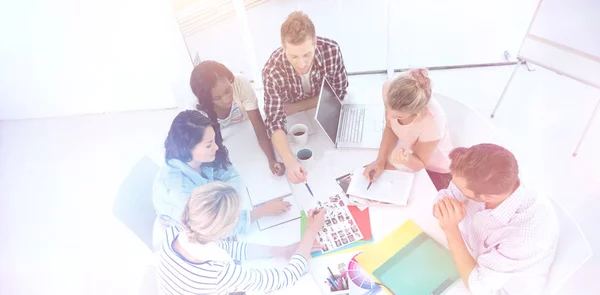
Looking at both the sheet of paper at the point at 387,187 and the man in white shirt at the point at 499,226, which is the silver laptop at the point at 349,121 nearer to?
the sheet of paper at the point at 387,187

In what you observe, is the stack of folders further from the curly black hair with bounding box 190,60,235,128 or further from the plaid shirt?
the curly black hair with bounding box 190,60,235,128

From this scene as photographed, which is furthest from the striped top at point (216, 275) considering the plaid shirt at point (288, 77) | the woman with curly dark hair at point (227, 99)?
the plaid shirt at point (288, 77)

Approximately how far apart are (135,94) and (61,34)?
64 centimetres

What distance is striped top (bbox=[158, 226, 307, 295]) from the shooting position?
1.39 m

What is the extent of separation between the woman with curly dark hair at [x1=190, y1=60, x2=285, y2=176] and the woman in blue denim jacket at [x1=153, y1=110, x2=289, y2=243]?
0.19 metres

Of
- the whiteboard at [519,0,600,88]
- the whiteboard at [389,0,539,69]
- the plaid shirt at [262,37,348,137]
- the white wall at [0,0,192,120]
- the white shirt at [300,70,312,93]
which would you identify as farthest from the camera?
the whiteboard at [389,0,539,69]

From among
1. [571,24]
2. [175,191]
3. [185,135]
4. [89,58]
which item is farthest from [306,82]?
[571,24]

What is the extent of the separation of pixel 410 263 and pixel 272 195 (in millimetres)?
637

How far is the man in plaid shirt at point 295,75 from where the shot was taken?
1820 millimetres

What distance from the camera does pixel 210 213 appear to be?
134 cm

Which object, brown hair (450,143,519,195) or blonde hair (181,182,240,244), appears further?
blonde hair (181,182,240,244)

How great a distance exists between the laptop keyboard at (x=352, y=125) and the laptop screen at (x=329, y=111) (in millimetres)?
36

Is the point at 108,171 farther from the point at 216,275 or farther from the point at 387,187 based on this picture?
the point at 387,187

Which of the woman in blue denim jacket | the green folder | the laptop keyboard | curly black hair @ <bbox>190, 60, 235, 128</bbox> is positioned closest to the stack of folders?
the green folder
